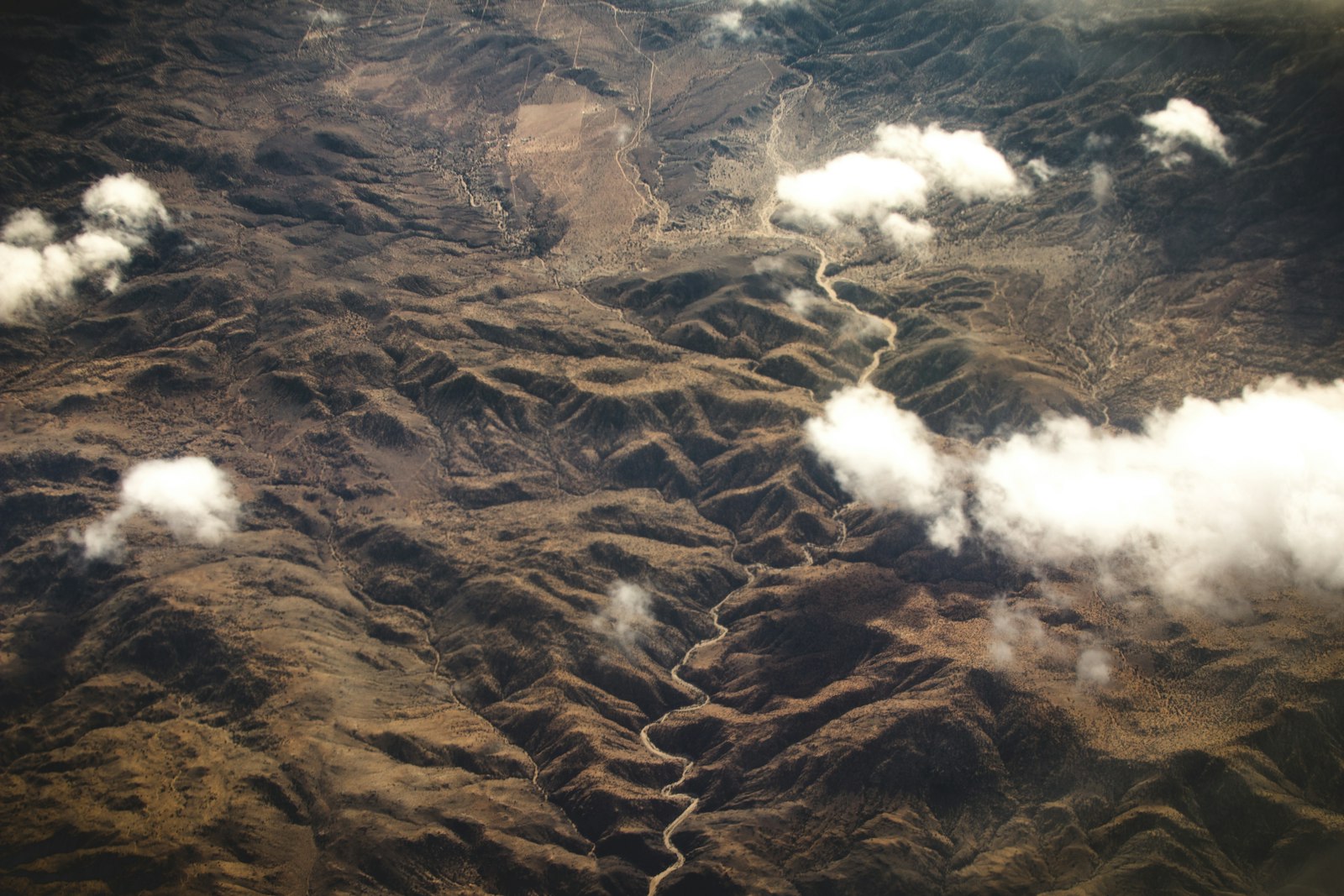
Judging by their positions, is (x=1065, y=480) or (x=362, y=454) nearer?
(x=1065, y=480)

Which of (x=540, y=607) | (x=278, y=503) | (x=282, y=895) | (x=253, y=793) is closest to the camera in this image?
(x=282, y=895)

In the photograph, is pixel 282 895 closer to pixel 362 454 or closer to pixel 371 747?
pixel 371 747

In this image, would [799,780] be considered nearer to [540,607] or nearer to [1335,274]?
[540,607]

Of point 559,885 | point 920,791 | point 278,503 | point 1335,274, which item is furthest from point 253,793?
point 1335,274

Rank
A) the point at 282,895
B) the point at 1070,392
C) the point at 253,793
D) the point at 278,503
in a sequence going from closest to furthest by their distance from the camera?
the point at 282,895 → the point at 253,793 → the point at 278,503 → the point at 1070,392

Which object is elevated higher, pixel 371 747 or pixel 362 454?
pixel 362 454

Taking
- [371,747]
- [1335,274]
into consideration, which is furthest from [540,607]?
[1335,274]

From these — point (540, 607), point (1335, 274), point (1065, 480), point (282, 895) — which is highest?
point (1335, 274)

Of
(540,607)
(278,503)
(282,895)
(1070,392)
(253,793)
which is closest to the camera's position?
(282,895)

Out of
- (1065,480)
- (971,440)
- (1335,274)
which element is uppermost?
(1335,274)
